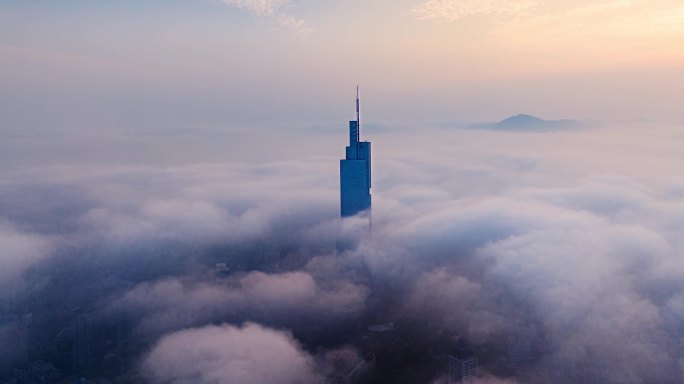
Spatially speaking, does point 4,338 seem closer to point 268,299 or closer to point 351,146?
point 268,299

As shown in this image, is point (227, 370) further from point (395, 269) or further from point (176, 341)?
point (395, 269)

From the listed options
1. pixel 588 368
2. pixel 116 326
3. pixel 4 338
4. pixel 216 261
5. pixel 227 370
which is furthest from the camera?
pixel 216 261

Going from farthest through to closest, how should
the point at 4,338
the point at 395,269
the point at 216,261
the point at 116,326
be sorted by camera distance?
the point at 216,261 → the point at 395,269 → the point at 116,326 → the point at 4,338

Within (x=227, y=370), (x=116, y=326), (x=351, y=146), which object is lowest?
(x=116, y=326)

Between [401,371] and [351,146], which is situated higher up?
[351,146]

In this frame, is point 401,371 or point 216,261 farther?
point 216,261

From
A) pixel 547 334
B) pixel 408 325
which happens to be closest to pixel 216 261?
pixel 408 325
